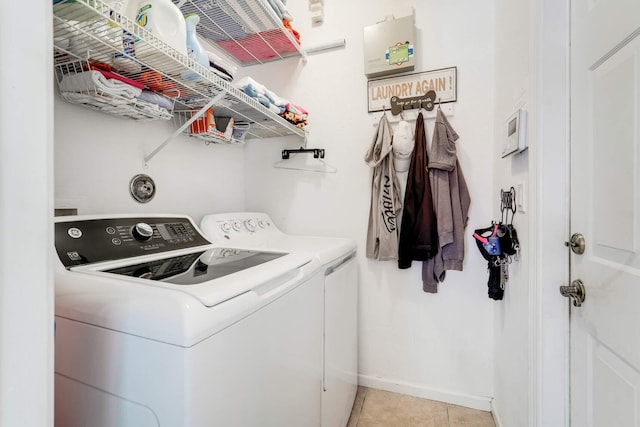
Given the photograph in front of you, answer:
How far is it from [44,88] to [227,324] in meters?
0.53

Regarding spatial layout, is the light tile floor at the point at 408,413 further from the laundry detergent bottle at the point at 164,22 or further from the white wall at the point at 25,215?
the laundry detergent bottle at the point at 164,22

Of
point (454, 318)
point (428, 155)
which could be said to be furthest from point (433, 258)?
point (428, 155)

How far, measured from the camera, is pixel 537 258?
1.07 m

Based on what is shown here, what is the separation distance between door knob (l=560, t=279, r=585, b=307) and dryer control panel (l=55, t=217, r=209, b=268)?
151cm

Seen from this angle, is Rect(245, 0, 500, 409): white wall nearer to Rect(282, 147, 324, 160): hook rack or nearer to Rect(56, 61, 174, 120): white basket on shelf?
Rect(282, 147, 324, 160): hook rack

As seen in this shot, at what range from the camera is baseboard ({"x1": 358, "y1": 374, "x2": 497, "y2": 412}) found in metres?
1.74

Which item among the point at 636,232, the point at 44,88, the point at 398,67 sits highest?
the point at 398,67

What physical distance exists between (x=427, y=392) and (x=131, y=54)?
7.51ft

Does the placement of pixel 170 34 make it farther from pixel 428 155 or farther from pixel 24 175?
pixel 428 155

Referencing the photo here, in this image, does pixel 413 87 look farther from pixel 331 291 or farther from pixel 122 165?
pixel 122 165

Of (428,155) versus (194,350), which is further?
(428,155)

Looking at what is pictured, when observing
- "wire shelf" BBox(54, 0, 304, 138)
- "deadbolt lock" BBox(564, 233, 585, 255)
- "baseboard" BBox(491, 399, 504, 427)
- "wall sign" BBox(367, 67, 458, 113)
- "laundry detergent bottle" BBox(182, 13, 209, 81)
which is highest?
"wall sign" BBox(367, 67, 458, 113)

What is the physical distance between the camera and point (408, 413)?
1.71 meters

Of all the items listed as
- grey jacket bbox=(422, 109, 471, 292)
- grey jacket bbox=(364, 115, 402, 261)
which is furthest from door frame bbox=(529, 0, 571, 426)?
grey jacket bbox=(364, 115, 402, 261)
